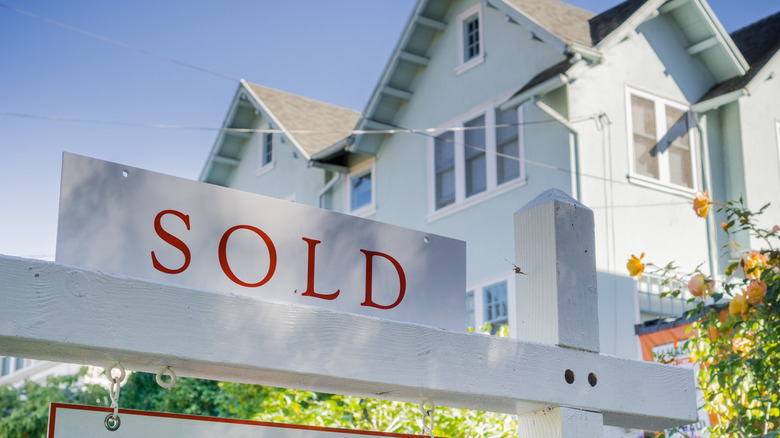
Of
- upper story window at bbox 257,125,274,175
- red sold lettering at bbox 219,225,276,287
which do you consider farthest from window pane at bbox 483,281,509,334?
red sold lettering at bbox 219,225,276,287

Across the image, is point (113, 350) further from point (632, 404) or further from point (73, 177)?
point (632, 404)

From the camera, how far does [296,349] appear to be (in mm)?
2564

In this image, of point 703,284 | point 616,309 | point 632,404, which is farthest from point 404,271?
point 616,309

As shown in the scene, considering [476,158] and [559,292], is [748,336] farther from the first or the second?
[476,158]

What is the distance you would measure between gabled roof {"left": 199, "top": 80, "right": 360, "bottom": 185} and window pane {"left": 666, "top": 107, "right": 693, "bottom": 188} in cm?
667

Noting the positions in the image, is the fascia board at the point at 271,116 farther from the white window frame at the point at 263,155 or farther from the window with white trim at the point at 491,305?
the window with white trim at the point at 491,305

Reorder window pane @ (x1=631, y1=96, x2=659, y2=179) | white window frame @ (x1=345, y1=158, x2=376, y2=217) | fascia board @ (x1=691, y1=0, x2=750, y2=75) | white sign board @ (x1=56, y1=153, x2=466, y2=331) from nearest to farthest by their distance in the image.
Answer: white sign board @ (x1=56, y1=153, x2=466, y2=331) → window pane @ (x1=631, y1=96, x2=659, y2=179) → fascia board @ (x1=691, y1=0, x2=750, y2=75) → white window frame @ (x1=345, y1=158, x2=376, y2=217)

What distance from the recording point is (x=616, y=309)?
41.6 ft

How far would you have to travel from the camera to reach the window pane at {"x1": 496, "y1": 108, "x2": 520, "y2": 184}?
13.8 m

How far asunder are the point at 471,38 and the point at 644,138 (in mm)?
3508

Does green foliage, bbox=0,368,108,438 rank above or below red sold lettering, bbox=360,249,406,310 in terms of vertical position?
above

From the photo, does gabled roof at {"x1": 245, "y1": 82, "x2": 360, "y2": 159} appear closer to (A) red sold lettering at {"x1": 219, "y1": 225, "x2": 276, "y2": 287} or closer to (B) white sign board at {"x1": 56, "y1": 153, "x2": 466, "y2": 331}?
(B) white sign board at {"x1": 56, "y1": 153, "x2": 466, "y2": 331}

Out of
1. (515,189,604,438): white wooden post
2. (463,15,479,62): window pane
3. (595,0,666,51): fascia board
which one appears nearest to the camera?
(515,189,604,438): white wooden post

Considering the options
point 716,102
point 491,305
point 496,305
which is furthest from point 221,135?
point 716,102
